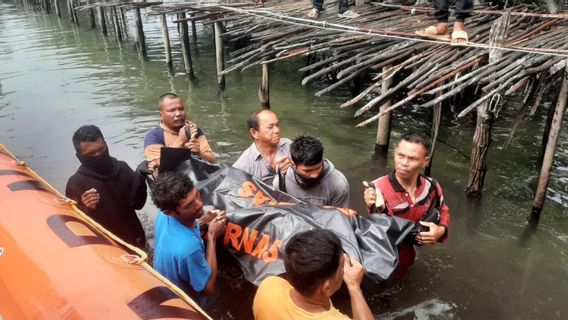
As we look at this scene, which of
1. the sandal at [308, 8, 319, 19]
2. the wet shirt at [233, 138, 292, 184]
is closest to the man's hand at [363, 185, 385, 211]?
the wet shirt at [233, 138, 292, 184]

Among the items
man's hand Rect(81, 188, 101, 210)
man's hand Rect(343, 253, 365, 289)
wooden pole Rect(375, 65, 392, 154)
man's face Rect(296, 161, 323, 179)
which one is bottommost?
wooden pole Rect(375, 65, 392, 154)

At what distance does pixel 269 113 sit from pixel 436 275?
244cm

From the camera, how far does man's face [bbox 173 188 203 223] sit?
2668mm

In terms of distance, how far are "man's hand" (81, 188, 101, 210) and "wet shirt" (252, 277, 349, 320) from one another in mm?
2031

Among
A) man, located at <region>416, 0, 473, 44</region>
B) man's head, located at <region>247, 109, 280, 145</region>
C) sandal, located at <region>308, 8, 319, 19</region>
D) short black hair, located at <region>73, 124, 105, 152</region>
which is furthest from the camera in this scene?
sandal, located at <region>308, 8, 319, 19</region>

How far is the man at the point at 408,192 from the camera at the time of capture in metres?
3.35

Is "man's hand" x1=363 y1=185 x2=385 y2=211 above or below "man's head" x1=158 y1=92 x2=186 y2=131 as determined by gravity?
below

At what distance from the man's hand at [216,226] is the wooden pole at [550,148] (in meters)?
3.98

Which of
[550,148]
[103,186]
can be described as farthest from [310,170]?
[550,148]

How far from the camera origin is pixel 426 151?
3.41 m

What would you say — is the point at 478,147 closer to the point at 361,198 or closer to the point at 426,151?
the point at 361,198

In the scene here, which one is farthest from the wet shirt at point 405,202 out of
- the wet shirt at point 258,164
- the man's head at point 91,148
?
the man's head at point 91,148

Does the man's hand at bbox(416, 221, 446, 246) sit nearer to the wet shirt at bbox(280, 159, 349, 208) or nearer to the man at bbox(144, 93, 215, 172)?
the wet shirt at bbox(280, 159, 349, 208)

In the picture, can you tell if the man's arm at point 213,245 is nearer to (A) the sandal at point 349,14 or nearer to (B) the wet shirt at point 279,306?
(B) the wet shirt at point 279,306
